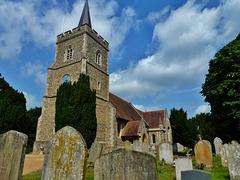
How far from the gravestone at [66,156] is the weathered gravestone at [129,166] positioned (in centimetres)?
55

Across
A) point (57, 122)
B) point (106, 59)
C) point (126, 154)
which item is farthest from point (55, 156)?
point (106, 59)

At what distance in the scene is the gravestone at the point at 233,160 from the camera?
6.00 meters

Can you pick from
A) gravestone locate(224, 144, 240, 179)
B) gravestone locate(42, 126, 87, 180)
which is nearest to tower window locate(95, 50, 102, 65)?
gravestone locate(224, 144, 240, 179)

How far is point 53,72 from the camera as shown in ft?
61.9

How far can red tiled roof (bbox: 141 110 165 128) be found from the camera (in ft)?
86.2

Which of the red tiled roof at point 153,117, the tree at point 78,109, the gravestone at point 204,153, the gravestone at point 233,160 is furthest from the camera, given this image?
the red tiled roof at point 153,117

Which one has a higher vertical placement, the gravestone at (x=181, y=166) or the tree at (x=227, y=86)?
the tree at (x=227, y=86)

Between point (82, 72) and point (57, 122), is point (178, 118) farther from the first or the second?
point (57, 122)

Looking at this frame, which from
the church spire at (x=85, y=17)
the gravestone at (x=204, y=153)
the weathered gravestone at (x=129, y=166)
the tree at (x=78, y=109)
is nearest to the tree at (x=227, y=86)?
the gravestone at (x=204, y=153)

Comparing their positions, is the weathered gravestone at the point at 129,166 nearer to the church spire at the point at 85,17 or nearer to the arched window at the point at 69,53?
the arched window at the point at 69,53

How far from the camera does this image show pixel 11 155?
284 centimetres

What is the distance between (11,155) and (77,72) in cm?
1489

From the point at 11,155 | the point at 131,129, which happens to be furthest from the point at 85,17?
the point at 11,155

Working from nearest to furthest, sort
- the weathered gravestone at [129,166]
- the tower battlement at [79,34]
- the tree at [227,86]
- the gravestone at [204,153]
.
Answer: the weathered gravestone at [129,166]
the gravestone at [204,153]
the tree at [227,86]
the tower battlement at [79,34]
